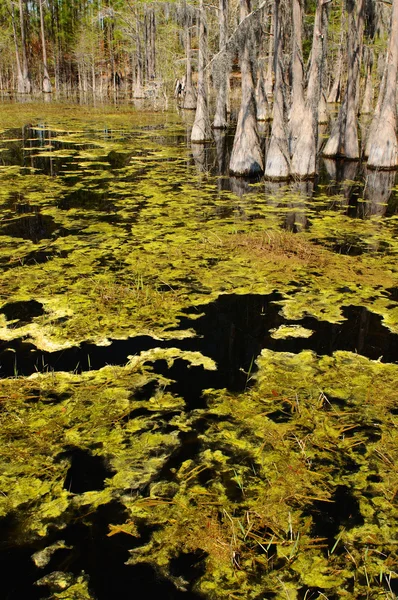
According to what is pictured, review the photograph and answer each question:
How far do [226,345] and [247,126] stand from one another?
8600 millimetres

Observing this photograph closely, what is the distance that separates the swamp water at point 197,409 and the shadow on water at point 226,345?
0.06 feet

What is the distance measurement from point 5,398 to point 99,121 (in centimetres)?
2286

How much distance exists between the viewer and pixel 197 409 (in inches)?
136

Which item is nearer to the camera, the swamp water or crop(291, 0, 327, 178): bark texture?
A: the swamp water

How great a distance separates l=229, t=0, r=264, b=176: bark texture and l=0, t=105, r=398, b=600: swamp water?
4.63 metres

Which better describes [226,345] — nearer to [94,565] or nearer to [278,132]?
[94,565]

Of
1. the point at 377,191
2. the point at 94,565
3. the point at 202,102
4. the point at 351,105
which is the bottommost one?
the point at 94,565

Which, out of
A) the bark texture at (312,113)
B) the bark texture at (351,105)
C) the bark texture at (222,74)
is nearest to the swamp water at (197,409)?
the bark texture at (312,113)

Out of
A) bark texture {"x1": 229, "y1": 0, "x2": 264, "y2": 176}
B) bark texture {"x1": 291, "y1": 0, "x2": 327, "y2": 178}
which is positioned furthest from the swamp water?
bark texture {"x1": 229, "y1": 0, "x2": 264, "y2": 176}

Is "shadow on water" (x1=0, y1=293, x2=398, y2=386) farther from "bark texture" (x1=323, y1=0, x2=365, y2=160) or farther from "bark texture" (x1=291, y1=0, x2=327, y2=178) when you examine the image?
"bark texture" (x1=323, y1=0, x2=365, y2=160)

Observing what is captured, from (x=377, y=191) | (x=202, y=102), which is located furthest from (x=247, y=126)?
(x=202, y=102)

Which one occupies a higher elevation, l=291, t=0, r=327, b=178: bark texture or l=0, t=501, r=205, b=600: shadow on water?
l=291, t=0, r=327, b=178: bark texture

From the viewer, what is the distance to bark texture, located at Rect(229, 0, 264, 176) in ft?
37.7

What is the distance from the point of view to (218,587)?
2.17m
